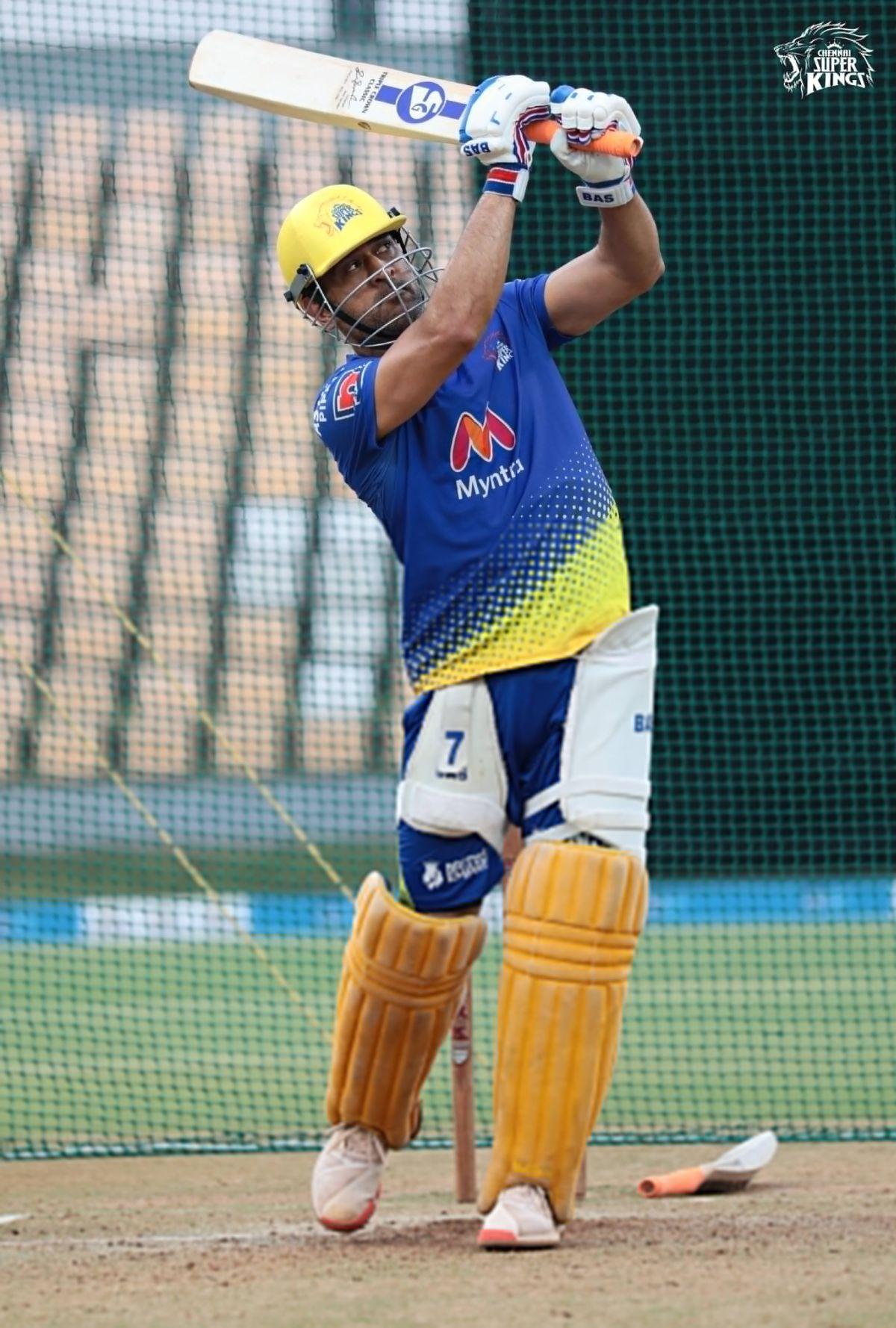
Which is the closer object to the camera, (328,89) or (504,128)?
(504,128)

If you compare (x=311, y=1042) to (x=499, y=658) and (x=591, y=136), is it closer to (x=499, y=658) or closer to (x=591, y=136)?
(x=499, y=658)

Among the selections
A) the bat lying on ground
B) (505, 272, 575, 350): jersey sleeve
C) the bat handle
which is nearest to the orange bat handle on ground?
the bat lying on ground

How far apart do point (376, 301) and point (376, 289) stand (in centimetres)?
2

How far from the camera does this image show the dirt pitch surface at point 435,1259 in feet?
9.47

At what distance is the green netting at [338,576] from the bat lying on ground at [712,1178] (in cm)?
97

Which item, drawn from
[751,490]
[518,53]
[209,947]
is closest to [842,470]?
[751,490]

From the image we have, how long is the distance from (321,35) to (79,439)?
520cm

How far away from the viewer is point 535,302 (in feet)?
12.4

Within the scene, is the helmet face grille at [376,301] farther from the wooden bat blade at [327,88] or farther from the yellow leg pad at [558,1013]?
the yellow leg pad at [558,1013]

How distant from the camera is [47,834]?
47.0 ft

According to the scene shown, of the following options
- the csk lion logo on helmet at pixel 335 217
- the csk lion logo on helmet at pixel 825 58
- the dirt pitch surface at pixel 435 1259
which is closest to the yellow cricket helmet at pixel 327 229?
the csk lion logo on helmet at pixel 335 217

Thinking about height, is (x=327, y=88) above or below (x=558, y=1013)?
above

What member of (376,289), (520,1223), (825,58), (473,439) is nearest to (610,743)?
(473,439)

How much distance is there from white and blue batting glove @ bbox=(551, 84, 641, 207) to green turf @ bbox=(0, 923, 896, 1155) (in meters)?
2.79
